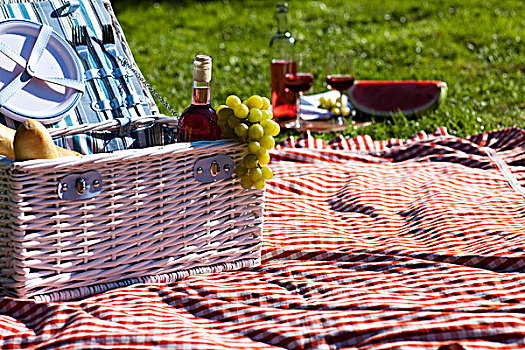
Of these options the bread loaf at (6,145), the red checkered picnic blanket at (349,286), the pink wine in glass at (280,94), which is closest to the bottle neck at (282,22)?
the pink wine in glass at (280,94)

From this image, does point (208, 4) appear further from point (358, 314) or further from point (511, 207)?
point (358, 314)

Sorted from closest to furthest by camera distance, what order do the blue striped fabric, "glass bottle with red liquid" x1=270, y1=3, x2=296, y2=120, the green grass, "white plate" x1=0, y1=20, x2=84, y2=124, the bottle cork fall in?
the bottle cork → "white plate" x1=0, y1=20, x2=84, y2=124 → the blue striped fabric → "glass bottle with red liquid" x1=270, y1=3, x2=296, y2=120 → the green grass

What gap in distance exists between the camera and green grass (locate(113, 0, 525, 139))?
5.21 m

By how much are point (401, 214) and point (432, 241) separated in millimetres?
377

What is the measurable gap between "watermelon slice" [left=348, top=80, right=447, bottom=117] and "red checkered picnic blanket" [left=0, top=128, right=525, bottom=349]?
141cm

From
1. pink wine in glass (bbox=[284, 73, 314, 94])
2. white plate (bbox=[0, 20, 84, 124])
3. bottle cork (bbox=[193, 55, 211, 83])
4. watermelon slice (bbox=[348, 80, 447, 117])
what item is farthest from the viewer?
watermelon slice (bbox=[348, 80, 447, 117])

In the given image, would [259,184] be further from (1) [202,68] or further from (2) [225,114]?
(1) [202,68]

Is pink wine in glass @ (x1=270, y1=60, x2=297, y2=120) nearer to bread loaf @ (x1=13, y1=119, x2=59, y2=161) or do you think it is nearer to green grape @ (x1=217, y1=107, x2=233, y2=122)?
green grape @ (x1=217, y1=107, x2=233, y2=122)

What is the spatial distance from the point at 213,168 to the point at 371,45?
552 centimetres

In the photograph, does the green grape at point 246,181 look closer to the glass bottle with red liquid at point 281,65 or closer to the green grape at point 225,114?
the green grape at point 225,114

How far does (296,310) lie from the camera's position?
1978mm

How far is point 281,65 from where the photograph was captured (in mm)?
4191

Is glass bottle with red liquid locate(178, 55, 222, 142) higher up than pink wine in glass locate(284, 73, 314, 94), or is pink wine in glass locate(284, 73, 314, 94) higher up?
pink wine in glass locate(284, 73, 314, 94)

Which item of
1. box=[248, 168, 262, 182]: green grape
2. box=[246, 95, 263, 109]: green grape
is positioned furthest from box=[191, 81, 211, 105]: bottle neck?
box=[248, 168, 262, 182]: green grape
